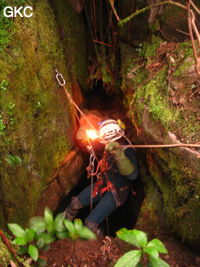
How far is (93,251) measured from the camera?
3662 millimetres

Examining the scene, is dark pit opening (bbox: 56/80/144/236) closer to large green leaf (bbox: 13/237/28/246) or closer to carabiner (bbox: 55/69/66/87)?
carabiner (bbox: 55/69/66/87)

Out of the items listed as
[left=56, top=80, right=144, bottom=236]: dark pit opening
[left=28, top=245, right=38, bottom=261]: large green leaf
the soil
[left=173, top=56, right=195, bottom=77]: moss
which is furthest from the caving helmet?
[left=28, top=245, right=38, bottom=261]: large green leaf

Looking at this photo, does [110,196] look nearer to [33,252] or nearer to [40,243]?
[40,243]

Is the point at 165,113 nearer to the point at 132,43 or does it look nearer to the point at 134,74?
the point at 134,74

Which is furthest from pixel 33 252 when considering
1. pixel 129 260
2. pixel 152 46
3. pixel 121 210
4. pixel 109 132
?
pixel 121 210

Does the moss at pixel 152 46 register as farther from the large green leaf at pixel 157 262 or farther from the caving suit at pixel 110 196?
the large green leaf at pixel 157 262

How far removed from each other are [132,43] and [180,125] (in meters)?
1.77

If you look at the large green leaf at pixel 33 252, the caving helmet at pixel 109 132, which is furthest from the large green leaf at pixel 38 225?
the caving helmet at pixel 109 132

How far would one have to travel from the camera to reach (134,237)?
185 centimetres

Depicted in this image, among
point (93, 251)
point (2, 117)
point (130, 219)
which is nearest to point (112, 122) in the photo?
point (2, 117)

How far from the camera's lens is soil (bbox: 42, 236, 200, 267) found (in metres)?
3.30

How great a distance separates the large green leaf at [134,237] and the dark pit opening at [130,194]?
2.95 m

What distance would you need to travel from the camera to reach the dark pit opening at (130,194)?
4.95 meters

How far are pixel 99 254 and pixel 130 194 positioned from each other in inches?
71.2
